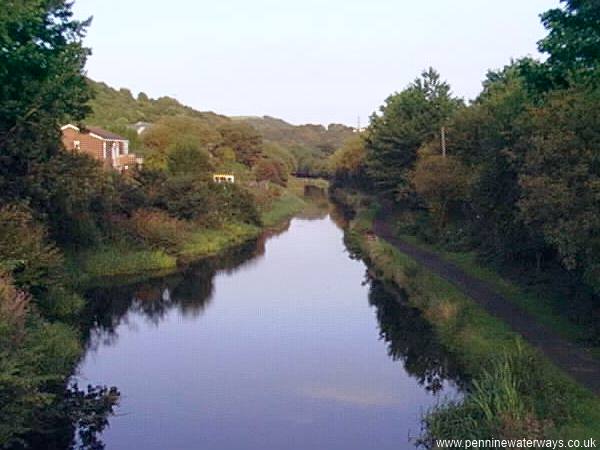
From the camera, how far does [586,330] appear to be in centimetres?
1930

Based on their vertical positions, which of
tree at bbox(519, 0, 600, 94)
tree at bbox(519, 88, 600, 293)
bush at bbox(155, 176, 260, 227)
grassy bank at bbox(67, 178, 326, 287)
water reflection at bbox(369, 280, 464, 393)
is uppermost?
tree at bbox(519, 0, 600, 94)

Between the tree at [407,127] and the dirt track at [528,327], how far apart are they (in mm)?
18510

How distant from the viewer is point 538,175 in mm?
18188

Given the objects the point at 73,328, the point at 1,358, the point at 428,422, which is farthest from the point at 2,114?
the point at 428,422

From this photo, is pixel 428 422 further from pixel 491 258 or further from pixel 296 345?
pixel 491 258

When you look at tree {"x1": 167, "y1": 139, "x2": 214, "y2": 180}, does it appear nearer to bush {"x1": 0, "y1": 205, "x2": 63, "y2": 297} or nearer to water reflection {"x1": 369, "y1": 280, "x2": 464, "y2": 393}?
water reflection {"x1": 369, "y1": 280, "x2": 464, "y2": 393}

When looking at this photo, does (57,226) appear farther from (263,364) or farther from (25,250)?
(263,364)

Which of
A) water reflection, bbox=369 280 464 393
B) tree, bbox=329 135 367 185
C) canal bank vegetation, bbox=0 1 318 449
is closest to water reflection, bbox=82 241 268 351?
canal bank vegetation, bbox=0 1 318 449

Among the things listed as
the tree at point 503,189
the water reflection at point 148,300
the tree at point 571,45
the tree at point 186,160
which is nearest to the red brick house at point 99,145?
the tree at point 186,160

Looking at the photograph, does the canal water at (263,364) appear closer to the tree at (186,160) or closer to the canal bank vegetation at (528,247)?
the canal bank vegetation at (528,247)

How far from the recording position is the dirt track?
16.6 meters

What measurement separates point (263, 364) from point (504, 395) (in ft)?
29.6

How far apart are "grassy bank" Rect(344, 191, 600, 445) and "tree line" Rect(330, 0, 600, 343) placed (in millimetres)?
2065

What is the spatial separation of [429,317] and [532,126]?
7235 millimetres
